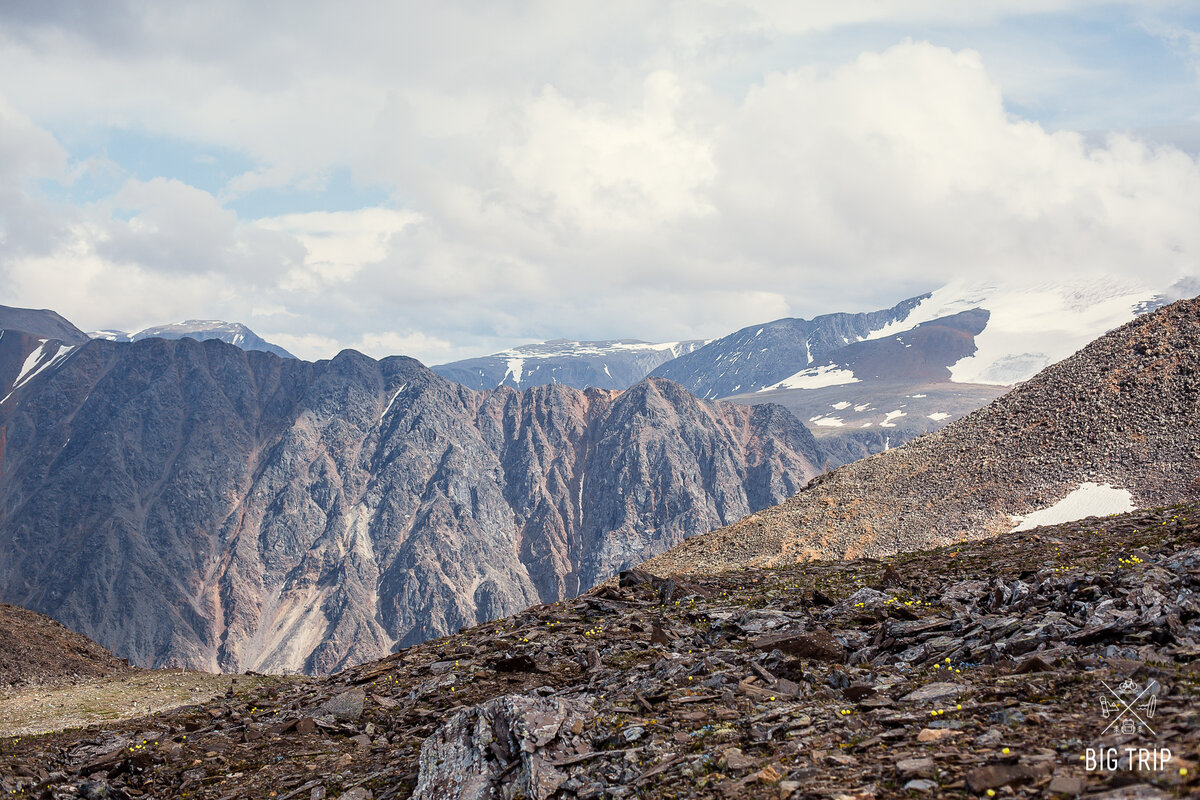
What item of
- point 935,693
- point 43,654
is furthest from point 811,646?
point 43,654

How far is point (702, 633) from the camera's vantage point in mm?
26344

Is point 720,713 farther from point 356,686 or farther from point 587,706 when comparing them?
point 356,686

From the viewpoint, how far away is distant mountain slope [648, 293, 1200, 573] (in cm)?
6231

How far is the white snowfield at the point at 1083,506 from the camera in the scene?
59.2 m

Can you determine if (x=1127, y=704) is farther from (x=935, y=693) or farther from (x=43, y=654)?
(x=43, y=654)

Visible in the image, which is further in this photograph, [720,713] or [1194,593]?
[1194,593]

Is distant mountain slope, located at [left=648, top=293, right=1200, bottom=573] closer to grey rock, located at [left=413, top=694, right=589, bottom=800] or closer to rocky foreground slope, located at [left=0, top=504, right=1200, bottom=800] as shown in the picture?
rocky foreground slope, located at [left=0, top=504, right=1200, bottom=800]

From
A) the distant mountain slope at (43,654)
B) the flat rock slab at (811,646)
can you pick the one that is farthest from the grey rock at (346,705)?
the distant mountain slope at (43,654)

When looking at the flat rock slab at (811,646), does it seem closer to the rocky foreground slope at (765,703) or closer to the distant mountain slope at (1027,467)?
the rocky foreground slope at (765,703)

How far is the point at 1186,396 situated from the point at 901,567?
4801 cm

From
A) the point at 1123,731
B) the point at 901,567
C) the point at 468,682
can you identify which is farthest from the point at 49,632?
the point at 1123,731

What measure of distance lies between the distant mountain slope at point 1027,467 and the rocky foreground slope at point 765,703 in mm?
31396

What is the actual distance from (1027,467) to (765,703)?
193ft

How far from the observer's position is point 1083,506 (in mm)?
60594
